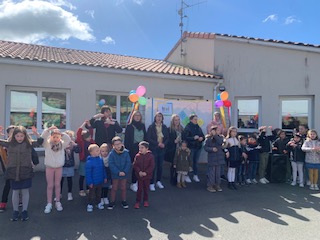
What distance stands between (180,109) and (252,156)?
2379mm

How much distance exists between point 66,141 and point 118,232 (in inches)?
79.6

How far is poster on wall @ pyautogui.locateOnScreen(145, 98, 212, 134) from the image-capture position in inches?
308

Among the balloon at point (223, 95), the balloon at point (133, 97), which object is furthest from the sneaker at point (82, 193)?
the balloon at point (223, 95)

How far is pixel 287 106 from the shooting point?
9312 millimetres

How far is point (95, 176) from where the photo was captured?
5012 mm

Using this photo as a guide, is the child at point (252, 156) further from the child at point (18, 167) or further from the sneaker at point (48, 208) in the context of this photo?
the child at point (18, 167)

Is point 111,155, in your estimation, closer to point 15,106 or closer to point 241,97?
point 15,106

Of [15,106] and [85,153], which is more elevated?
[15,106]

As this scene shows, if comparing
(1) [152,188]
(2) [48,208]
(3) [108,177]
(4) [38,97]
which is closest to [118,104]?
(4) [38,97]

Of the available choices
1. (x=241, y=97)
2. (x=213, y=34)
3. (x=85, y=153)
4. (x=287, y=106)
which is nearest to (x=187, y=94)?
(x=241, y=97)

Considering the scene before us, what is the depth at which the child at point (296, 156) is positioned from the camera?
7090 mm

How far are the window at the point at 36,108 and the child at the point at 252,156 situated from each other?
527cm

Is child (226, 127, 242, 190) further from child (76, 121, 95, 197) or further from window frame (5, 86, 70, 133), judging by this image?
window frame (5, 86, 70, 133)

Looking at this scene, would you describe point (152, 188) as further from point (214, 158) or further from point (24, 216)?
point (24, 216)
